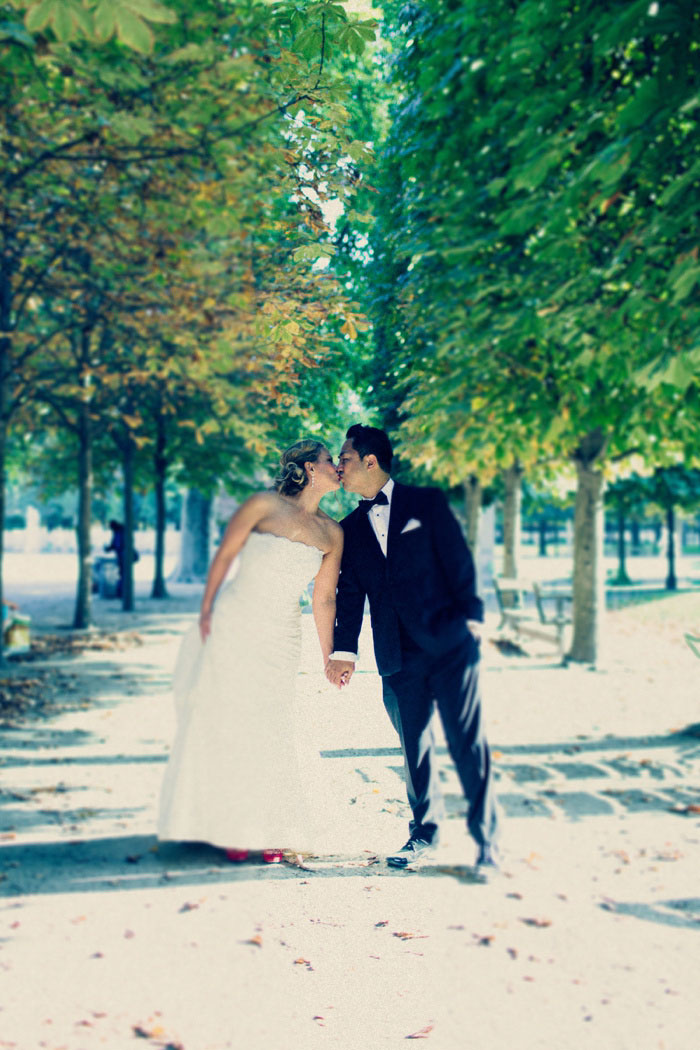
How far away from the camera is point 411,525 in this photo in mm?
1296

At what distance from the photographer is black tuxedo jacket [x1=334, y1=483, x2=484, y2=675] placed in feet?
3.95

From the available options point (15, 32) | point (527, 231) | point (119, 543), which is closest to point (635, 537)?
point (119, 543)

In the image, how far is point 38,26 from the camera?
255cm

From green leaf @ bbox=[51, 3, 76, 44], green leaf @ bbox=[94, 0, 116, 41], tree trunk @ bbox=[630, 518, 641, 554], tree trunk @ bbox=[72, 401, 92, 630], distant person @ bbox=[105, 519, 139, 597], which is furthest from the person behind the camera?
tree trunk @ bbox=[630, 518, 641, 554]

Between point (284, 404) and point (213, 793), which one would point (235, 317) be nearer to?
point (284, 404)

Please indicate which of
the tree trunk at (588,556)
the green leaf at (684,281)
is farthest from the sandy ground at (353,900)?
the green leaf at (684,281)

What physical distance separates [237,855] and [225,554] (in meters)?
0.54

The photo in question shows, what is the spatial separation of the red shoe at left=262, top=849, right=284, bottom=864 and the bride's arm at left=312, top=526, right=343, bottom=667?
0.38m

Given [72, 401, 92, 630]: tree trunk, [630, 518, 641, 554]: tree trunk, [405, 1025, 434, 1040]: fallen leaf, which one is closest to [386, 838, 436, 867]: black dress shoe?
[405, 1025, 434, 1040]: fallen leaf

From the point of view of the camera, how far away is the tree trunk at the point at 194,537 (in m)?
1.96

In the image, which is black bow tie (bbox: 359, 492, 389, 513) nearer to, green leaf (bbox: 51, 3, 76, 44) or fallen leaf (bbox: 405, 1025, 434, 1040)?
fallen leaf (bbox: 405, 1025, 434, 1040)

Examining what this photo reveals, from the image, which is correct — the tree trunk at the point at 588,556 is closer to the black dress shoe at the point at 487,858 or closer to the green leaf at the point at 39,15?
the green leaf at the point at 39,15

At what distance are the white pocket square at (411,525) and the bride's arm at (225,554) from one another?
0.72 feet

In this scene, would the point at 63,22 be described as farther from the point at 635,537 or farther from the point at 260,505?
the point at 635,537
